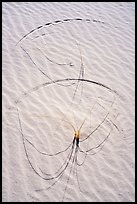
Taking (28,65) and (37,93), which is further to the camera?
(28,65)

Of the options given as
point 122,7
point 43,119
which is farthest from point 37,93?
point 122,7

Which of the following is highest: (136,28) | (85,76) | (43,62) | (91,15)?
(91,15)

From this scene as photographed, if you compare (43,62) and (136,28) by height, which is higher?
(136,28)

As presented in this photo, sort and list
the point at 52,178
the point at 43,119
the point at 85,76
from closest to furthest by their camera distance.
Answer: the point at 52,178
the point at 43,119
the point at 85,76

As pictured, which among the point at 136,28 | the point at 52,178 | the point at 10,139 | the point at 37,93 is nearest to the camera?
the point at 52,178

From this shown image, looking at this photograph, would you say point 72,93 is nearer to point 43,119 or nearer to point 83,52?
point 43,119

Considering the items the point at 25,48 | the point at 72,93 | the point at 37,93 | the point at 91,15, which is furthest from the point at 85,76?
the point at 91,15
